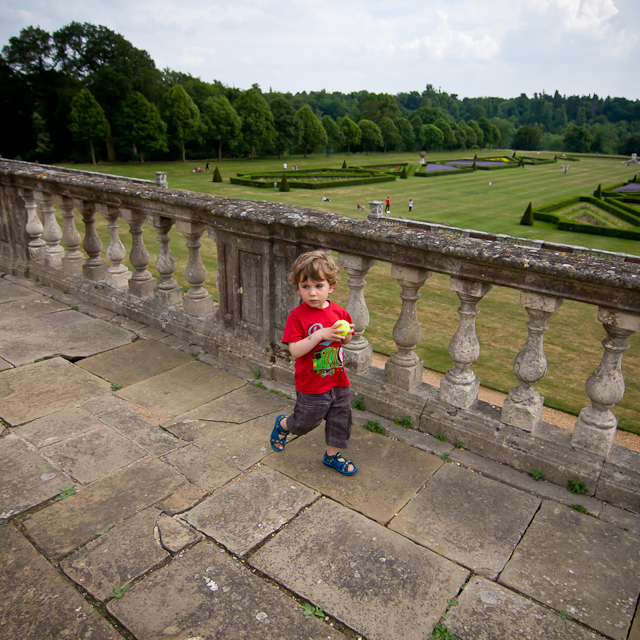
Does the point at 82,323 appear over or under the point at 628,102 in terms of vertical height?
under

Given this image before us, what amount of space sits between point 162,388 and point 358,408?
188 cm

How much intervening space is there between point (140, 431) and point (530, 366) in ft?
10.2

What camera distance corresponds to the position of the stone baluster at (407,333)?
Answer: 159 inches

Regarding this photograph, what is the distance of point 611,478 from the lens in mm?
3395

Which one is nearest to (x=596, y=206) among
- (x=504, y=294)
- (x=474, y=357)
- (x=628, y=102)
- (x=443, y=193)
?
(x=443, y=193)

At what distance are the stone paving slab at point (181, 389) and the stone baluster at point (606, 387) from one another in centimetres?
300

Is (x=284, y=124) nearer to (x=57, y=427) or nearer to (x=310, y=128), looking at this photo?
(x=310, y=128)

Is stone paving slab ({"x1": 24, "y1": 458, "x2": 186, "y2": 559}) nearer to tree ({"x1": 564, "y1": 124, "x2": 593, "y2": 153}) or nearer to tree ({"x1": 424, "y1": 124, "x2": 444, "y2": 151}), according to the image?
→ tree ({"x1": 424, "y1": 124, "x2": 444, "y2": 151})

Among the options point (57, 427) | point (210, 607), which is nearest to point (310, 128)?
point (57, 427)

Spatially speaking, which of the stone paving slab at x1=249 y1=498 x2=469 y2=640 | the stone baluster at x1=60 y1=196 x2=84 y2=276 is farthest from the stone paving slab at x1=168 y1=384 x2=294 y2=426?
the stone baluster at x1=60 y1=196 x2=84 y2=276

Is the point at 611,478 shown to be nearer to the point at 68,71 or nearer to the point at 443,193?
the point at 443,193

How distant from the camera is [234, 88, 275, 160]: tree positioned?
201 ft

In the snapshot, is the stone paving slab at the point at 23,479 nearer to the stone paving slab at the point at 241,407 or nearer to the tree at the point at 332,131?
the stone paving slab at the point at 241,407

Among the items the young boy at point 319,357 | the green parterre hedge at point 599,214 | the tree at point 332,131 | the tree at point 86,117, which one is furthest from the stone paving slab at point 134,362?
the tree at point 332,131
